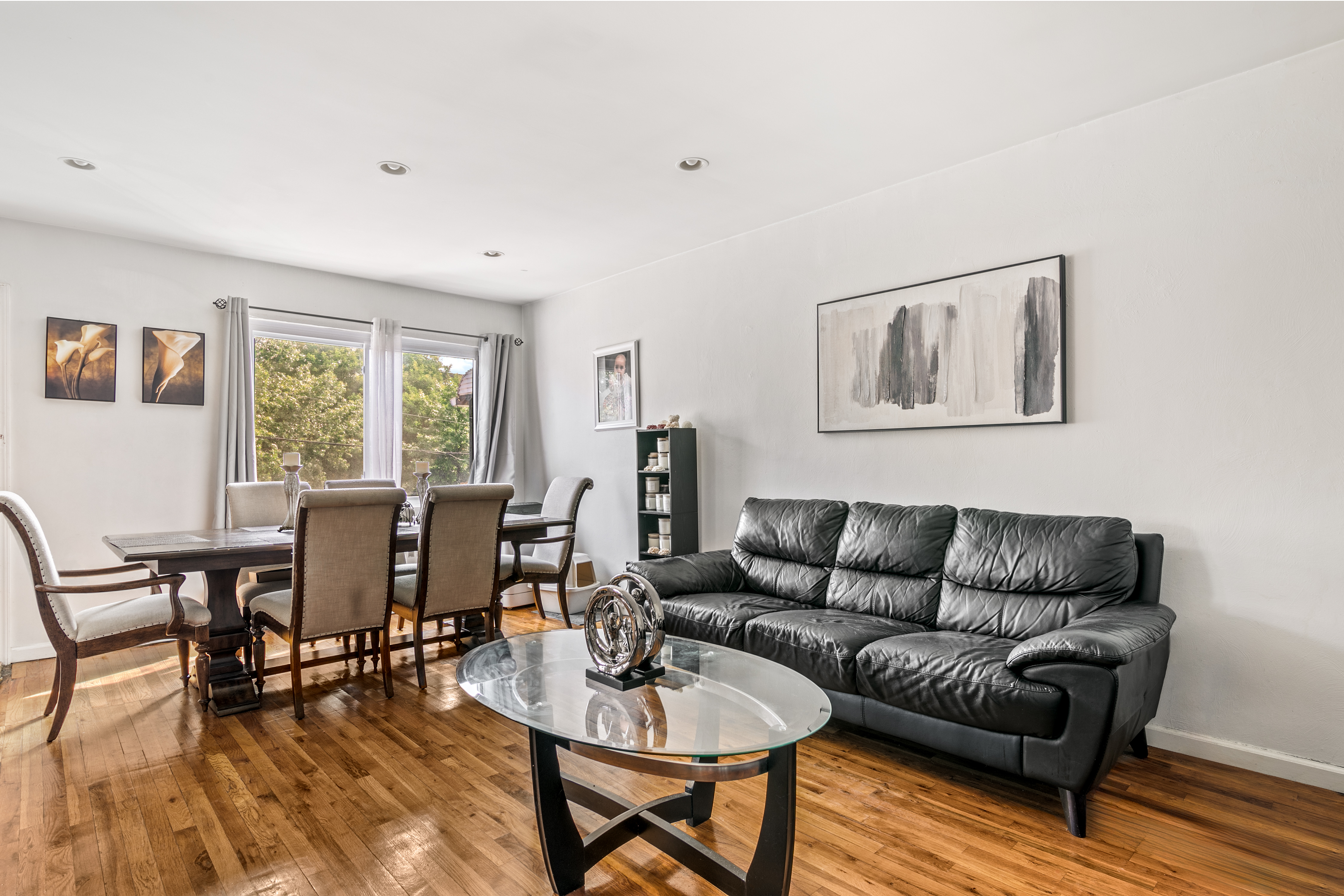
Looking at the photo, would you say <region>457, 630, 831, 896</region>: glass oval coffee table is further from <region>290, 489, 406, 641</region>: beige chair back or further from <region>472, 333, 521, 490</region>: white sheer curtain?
<region>472, 333, 521, 490</region>: white sheer curtain

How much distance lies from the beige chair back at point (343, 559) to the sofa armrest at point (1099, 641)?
2.60 meters

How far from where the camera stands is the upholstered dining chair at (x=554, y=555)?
429 centimetres

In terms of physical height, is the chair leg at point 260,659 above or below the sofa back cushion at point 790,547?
below

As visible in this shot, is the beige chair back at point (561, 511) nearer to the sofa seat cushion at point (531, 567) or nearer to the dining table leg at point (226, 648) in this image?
the sofa seat cushion at point (531, 567)

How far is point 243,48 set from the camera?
96.0 inches

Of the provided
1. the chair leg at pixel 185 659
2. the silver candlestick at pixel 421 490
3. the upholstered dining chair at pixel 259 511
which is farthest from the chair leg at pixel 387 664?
the chair leg at pixel 185 659

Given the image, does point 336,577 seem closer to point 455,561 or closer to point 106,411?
point 455,561

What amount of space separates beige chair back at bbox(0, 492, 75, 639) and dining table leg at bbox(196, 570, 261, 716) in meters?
0.51

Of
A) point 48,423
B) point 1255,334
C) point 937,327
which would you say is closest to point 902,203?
point 937,327

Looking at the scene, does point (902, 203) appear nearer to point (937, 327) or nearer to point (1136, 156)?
point (937, 327)

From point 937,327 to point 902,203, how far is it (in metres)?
0.72

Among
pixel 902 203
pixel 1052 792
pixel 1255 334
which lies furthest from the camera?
pixel 902 203

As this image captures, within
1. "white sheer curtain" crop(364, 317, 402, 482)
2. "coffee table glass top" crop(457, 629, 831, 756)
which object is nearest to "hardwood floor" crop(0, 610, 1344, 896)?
"coffee table glass top" crop(457, 629, 831, 756)

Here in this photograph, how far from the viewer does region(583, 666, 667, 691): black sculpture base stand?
2018 millimetres
